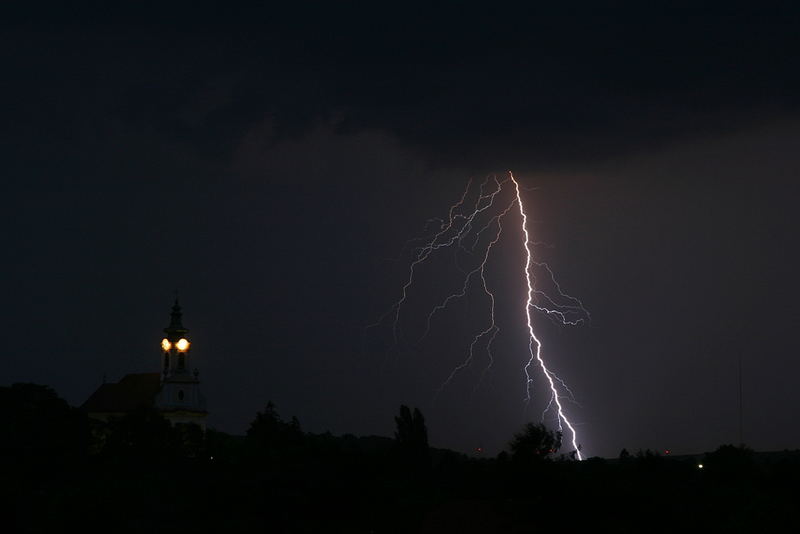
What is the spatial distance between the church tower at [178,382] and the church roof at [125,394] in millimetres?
1222

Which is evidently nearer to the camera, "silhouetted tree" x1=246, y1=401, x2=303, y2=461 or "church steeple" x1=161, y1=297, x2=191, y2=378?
"silhouetted tree" x1=246, y1=401, x2=303, y2=461

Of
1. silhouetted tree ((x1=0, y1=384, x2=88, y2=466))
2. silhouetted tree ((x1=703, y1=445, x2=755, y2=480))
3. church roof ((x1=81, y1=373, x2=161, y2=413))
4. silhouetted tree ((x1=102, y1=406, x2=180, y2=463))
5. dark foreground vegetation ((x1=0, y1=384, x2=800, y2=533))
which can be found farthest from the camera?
church roof ((x1=81, y1=373, x2=161, y2=413))

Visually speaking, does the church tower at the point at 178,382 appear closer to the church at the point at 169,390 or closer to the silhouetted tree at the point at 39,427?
the church at the point at 169,390

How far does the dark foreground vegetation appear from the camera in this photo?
65.8 m

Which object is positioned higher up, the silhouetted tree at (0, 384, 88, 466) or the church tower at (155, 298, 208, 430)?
the church tower at (155, 298, 208, 430)

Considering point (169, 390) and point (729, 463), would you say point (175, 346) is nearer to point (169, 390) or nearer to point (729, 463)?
point (169, 390)

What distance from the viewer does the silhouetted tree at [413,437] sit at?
94000 millimetres

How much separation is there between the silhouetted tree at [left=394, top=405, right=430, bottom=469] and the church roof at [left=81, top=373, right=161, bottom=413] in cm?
3958

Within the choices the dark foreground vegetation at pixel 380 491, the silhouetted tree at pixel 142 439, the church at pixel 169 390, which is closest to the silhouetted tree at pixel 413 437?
the dark foreground vegetation at pixel 380 491

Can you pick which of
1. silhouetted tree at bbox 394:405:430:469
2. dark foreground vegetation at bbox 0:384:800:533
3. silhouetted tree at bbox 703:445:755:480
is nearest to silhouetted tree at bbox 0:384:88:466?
dark foreground vegetation at bbox 0:384:800:533

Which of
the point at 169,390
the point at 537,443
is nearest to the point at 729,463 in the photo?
the point at 537,443

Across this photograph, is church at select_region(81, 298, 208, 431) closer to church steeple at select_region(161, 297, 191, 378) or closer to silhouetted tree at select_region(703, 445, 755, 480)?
church steeple at select_region(161, 297, 191, 378)

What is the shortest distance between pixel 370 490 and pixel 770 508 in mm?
17138

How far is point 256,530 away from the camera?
2574 inches
